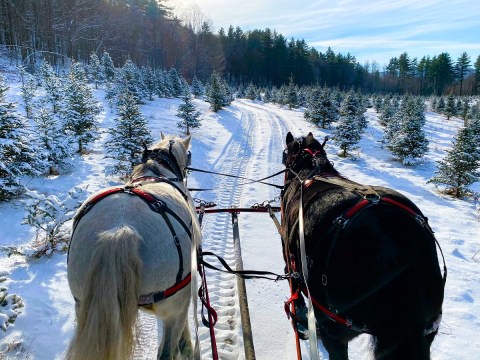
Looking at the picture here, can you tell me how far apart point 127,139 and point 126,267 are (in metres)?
8.53

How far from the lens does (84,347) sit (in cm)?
188

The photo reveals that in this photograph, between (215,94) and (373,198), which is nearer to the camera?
(373,198)

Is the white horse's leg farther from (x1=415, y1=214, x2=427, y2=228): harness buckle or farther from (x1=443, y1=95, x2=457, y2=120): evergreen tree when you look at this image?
(x1=443, y1=95, x2=457, y2=120): evergreen tree

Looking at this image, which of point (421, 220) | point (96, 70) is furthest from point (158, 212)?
point (96, 70)

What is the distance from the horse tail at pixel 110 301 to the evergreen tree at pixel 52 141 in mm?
8483

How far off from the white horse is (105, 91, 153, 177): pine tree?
23.5 feet

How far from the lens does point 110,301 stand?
188 centimetres

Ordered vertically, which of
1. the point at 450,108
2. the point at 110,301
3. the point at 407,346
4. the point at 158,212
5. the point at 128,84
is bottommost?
the point at 407,346

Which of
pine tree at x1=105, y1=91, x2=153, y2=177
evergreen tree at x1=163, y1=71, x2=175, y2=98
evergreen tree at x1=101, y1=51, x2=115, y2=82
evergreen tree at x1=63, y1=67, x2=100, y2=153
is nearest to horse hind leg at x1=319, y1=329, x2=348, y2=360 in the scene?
pine tree at x1=105, y1=91, x2=153, y2=177

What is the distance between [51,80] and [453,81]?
88834 mm

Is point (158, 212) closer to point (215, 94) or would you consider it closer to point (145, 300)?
point (145, 300)

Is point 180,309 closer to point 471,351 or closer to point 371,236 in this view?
point 371,236

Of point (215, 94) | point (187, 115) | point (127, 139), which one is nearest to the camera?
point (127, 139)

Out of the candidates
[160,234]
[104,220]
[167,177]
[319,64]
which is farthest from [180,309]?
[319,64]
